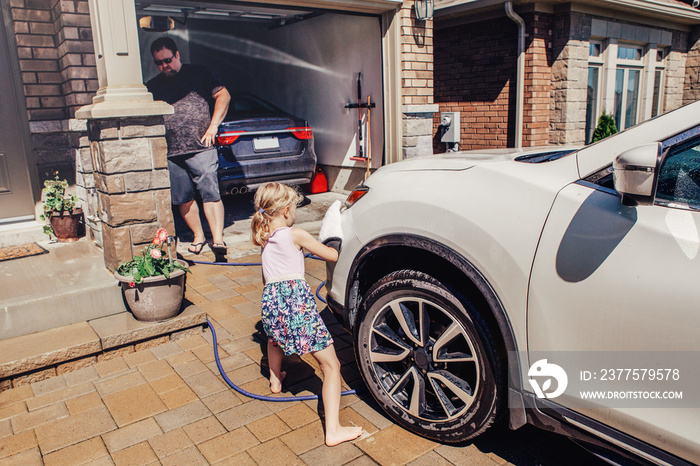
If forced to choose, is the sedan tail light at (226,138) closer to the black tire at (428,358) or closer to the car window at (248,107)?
the car window at (248,107)

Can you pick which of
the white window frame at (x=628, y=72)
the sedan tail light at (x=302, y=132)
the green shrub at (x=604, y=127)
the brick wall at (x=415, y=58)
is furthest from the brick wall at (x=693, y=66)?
the sedan tail light at (x=302, y=132)

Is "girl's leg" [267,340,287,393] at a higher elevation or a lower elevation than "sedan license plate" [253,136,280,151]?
lower

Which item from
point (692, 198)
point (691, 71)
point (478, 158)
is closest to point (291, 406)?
point (478, 158)

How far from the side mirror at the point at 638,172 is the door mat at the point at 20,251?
530 centimetres

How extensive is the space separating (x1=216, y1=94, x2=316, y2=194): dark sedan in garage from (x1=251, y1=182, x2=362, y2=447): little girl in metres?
4.81

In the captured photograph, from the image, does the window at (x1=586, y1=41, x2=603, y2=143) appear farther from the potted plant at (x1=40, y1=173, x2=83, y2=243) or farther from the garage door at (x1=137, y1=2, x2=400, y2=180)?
the potted plant at (x1=40, y1=173, x2=83, y2=243)

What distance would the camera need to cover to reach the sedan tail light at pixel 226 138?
24.9ft

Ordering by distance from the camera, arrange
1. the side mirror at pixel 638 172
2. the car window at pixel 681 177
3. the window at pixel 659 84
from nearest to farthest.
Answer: the side mirror at pixel 638 172, the car window at pixel 681 177, the window at pixel 659 84

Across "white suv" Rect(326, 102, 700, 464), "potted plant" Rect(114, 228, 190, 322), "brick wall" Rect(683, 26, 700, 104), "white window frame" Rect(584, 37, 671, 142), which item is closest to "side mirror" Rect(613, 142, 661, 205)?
"white suv" Rect(326, 102, 700, 464)

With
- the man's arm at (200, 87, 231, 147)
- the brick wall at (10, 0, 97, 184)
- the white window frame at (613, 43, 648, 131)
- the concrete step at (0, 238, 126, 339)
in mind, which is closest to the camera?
the concrete step at (0, 238, 126, 339)

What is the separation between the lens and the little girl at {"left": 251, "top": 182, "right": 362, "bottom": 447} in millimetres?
2932

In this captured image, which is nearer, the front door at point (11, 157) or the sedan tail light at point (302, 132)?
the front door at point (11, 157)

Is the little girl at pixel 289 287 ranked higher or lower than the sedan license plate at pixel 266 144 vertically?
lower

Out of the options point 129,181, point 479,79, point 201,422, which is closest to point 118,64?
point 129,181
